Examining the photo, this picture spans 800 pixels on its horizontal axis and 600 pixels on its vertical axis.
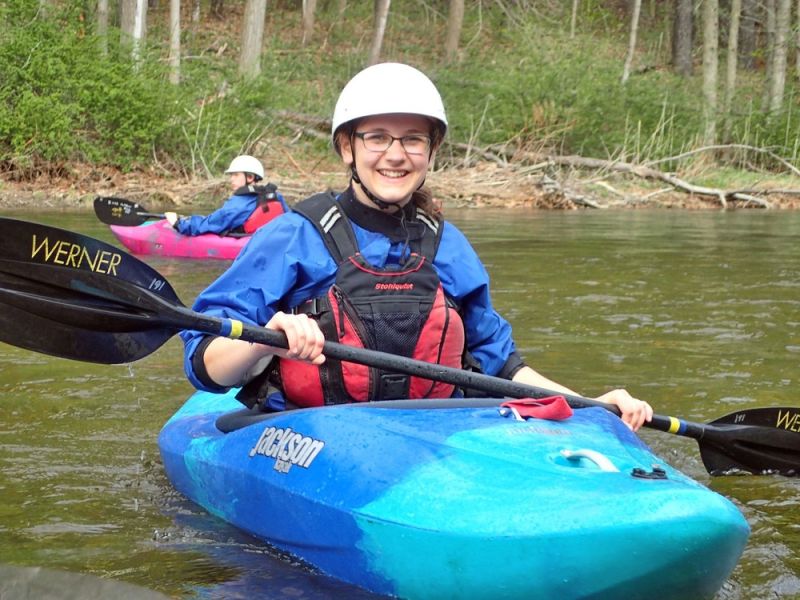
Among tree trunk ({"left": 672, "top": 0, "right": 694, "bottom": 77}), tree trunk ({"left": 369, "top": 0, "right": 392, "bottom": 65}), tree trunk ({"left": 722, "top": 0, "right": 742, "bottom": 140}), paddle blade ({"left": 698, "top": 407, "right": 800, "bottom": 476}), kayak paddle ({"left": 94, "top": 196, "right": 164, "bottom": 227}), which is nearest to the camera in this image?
paddle blade ({"left": 698, "top": 407, "right": 800, "bottom": 476})

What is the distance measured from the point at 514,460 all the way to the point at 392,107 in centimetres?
111

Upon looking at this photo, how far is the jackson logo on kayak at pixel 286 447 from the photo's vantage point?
3157 mm

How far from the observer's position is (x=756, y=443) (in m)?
4.11

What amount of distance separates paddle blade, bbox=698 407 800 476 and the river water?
0.27 feet

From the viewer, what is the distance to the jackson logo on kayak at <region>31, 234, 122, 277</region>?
141 inches

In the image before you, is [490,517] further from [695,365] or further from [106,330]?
[695,365]

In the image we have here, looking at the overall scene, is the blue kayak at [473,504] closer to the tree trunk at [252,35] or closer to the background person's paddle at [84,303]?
the background person's paddle at [84,303]

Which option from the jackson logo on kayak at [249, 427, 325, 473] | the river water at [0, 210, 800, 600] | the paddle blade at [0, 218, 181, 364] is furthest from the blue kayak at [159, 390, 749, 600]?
the paddle blade at [0, 218, 181, 364]

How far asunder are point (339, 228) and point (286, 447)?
0.65 m

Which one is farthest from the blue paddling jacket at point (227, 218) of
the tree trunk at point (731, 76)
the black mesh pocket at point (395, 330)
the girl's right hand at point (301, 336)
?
the tree trunk at point (731, 76)

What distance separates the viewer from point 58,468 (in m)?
4.22

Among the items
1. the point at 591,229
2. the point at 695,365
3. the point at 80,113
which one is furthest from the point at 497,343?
the point at 80,113

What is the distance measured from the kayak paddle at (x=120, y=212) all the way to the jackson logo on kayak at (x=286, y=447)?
26.6ft

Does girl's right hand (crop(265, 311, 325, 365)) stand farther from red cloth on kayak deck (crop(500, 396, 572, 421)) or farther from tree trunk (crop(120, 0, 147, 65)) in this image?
tree trunk (crop(120, 0, 147, 65))
